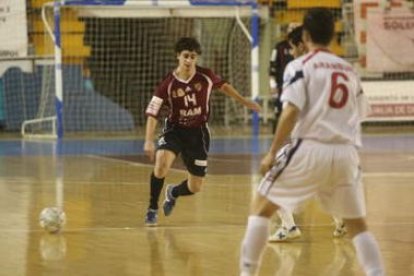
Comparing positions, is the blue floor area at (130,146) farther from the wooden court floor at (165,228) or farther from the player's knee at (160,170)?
the player's knee at (160,170)

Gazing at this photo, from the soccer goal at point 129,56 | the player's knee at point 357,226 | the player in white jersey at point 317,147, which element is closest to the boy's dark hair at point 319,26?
the player in white jersey at point 317,147

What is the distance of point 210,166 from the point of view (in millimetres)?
16531

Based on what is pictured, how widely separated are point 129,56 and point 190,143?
48.8 ft

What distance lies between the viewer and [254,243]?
6582 mm

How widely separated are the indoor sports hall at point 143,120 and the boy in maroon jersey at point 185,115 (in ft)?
1.42

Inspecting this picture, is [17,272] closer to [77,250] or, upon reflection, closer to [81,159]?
[77,250]

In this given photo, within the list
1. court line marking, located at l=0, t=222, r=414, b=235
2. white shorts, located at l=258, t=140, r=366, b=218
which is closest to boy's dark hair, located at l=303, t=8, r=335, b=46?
white shorts, located at l=258, t=140, r=366, b=218

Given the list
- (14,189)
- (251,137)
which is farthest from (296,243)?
(251,137)

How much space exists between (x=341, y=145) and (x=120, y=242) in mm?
3183

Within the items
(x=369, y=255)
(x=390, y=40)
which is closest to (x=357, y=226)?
(x=369, y=255)

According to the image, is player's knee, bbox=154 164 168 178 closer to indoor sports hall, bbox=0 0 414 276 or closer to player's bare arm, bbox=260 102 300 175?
indoor sports hall, bbox=0 0 414 276

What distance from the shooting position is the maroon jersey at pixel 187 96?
33.4ft

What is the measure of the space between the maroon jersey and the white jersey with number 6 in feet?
12.1

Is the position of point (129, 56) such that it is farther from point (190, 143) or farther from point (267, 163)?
point (267, 163)
